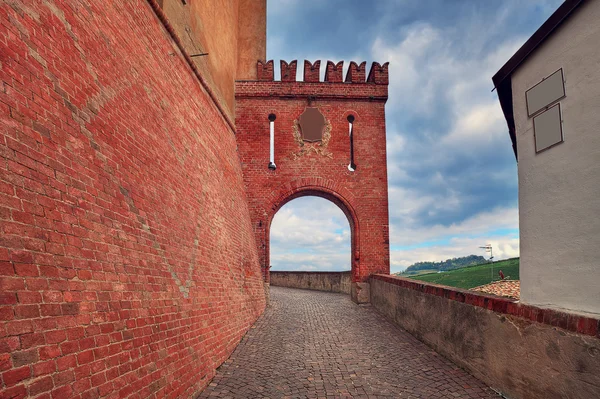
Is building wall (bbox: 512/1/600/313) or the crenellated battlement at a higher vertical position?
the crenellated battlement

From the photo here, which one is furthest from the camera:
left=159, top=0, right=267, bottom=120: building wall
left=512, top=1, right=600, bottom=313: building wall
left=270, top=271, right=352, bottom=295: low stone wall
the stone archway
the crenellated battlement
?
left=270, top=271, right=352, bottom=295: low stone wall

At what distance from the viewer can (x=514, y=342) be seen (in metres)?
4.21

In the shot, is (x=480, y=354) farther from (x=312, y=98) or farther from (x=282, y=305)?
(x=312, y=98)

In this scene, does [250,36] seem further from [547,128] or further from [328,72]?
[547,128]

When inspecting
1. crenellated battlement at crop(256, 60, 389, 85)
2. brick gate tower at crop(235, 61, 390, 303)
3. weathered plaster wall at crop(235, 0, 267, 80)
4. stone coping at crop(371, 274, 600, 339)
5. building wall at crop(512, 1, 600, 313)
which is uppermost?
weathered plaster wall at crop(235, 0, 267, 80)

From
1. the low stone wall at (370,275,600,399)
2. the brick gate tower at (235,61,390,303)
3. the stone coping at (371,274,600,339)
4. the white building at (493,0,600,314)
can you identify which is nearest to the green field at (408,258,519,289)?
the brick gate tower at (235,61,390,303)

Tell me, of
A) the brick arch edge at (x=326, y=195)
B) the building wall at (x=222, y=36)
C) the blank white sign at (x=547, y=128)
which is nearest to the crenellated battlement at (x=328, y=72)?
the building wall at (x=222, y=36)

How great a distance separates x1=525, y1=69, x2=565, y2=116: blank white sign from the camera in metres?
4.04

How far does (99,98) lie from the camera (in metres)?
3.64

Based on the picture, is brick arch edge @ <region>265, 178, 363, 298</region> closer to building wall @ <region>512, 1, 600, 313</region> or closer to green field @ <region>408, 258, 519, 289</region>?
green field @ <region>408, 258, 519, 289</region>

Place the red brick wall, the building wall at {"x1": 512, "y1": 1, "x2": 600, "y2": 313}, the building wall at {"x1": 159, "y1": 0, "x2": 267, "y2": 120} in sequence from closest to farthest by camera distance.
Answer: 1. the red brick wall
2. the building wall at {"x1": 512, "y1": 1, "x2": 600, "y2": 313}
3. the building wall at {"x1": 159, "y1": 0, "x2": 267, "y2": 120}

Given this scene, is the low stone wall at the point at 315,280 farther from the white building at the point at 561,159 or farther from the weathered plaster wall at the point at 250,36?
the white building at the point at 561,159

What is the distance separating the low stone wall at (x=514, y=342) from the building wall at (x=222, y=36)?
23.5 feet

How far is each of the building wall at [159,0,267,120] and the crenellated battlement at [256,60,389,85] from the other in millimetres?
778
